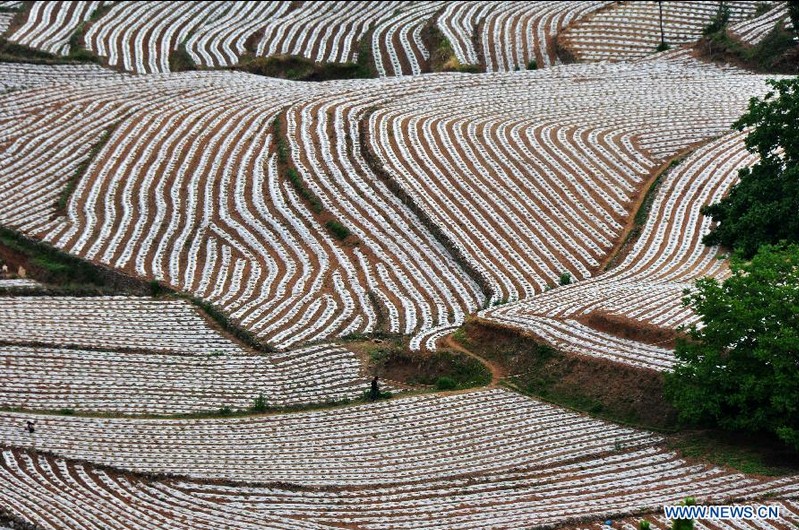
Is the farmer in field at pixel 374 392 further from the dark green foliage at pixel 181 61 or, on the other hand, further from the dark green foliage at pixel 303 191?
the dark green foliage at pixel 181 61

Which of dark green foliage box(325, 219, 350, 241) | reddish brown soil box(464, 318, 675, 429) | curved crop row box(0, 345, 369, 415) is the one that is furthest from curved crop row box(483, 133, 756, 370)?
dark green foliage box(325, 219, 350, 241)

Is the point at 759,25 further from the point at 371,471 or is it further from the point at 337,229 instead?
the point at 371,471

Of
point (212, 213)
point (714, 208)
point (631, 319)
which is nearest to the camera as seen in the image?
point (631, 319)

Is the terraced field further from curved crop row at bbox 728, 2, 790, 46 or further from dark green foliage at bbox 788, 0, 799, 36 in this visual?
dark green foliage at bbox 788, 0, 799, 36

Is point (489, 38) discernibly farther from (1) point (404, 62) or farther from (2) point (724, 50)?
(2) point (724, 50)

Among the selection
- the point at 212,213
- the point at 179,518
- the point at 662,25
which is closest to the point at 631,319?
the point at 179,518

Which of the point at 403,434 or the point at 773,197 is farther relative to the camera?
the point at 773,197

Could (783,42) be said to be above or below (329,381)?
above

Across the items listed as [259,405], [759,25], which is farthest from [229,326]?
[759,25]

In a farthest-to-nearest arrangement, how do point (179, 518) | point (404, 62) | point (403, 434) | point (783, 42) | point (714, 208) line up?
point (404, 62) < point (783, 42) < point (714, 208) < point (403, 434) < point (179, 518)
